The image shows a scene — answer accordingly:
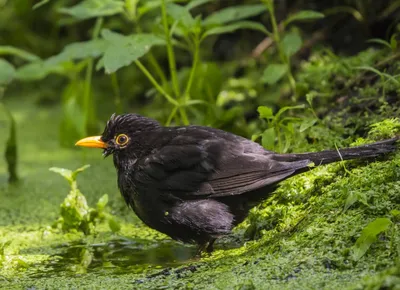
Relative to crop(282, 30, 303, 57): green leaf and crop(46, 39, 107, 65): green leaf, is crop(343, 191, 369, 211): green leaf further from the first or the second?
crop(46, 39, 107, 65): green leaf

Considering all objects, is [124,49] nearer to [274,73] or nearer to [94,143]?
[94,143]

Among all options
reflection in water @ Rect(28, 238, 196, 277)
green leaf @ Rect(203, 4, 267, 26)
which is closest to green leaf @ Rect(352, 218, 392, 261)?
reflection in water @ Rect(28, 238, 196, 277)

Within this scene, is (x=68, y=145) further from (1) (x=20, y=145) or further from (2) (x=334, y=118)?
(2) (x=334, y=118)

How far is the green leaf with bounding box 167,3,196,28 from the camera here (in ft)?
18.4

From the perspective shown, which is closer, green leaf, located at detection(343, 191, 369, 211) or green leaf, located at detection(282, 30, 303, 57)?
green leaf, located at detection(343, 191, 369, 211)

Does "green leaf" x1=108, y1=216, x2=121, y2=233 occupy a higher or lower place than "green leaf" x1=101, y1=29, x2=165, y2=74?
lower

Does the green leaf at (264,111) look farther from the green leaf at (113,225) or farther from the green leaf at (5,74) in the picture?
the green leaf at (5,74)

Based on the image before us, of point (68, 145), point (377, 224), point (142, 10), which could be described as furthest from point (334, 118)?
point (68, 145)

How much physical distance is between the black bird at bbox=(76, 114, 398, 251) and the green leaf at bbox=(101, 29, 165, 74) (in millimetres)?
724

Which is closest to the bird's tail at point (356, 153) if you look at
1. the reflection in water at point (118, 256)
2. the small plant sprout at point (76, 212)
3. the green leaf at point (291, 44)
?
the reflection in water at point (118, 256)

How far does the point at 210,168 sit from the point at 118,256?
0.84m

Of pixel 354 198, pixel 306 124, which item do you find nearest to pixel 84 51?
pixel 306 124

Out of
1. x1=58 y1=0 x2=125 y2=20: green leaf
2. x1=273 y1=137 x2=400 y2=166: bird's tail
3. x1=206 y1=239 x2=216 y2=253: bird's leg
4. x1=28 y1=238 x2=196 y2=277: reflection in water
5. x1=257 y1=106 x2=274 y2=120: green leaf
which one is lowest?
x1=28 y1=238 x2=196 y2=277: reflection in water

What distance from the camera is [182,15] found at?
18.4 feet
